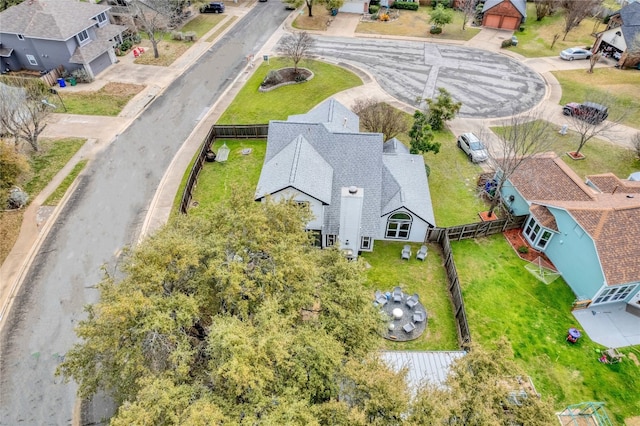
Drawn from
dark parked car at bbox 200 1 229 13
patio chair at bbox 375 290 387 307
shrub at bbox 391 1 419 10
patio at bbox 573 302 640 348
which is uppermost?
shrub at bbox 391 1 419 10

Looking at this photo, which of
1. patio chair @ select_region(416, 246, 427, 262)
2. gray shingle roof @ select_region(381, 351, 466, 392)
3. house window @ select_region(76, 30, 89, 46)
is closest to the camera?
gray shingle roof @ select_region(381, 351, 466, 392)

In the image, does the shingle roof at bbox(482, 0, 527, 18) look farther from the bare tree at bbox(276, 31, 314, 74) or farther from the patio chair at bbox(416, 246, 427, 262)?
the patio chair at bbox(416, 246, 427, 262)

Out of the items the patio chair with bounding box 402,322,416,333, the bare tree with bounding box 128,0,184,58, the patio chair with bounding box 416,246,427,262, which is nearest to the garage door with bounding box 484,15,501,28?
the bare tree with bounding box 128,0,184,58

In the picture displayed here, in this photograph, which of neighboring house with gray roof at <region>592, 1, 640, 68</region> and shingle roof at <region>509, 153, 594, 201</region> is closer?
shingle roof at <region>509, 153, 594, 201</region>

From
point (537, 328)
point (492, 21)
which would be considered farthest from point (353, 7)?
point (537, 328)

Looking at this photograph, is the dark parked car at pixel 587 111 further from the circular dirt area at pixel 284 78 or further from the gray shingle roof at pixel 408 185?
the circular dirt area at pixel 284 78

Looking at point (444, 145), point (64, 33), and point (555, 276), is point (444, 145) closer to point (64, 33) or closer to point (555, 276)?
point (555, 276)

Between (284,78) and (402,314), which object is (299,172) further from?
(284,78)
